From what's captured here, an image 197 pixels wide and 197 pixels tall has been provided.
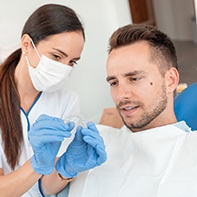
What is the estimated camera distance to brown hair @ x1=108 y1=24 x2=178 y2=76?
110cm

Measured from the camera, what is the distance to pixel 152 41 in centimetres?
111

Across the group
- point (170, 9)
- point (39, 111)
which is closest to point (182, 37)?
point (170, 9)

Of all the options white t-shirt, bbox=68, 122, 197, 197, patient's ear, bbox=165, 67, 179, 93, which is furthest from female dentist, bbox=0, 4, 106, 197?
patient's ear, bbox=165, 67, 179, 93

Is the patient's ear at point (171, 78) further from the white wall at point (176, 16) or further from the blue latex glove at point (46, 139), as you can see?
the white wall at point (176, 16)

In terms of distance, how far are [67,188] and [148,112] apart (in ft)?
1.33

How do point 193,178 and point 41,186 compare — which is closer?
point 193,178

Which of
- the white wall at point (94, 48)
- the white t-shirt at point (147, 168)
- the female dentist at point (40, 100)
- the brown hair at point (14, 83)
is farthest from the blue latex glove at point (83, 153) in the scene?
the white wall at point (94, 48)

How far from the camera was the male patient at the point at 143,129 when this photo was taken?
37.9 inches

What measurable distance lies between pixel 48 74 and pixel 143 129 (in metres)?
0.43

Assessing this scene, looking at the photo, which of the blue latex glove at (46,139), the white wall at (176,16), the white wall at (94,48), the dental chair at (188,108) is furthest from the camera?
the white wall at (176,16)

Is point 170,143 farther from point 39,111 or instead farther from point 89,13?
point 89,13

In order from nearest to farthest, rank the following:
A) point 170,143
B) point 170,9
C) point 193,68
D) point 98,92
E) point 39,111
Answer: point 170,143
point 39,111
point 98,92
point 193,68
point 170,9

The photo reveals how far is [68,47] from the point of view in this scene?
1.15 metres

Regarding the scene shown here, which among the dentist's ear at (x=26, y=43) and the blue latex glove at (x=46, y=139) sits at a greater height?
the dentist's ear at (x=26, y=43)
